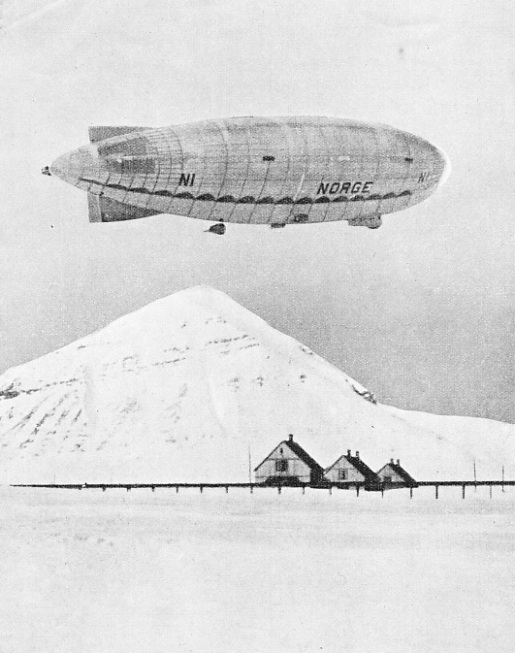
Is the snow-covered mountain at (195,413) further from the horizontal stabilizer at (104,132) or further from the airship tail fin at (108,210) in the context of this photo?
the horizontal stabilizer at (104,132)

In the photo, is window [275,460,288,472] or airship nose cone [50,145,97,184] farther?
window [275,460,288,472]

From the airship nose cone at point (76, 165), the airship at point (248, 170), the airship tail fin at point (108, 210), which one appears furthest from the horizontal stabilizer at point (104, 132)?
the airship tail fin at point (108, 210)

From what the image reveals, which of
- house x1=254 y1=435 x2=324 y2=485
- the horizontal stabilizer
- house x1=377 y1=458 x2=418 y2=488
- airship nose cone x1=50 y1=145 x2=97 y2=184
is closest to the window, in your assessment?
house x1=254 y1=435 x2=324 y2=485

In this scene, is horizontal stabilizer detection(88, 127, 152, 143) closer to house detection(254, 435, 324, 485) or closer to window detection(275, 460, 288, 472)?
house detection(254, 435, 324, 485)

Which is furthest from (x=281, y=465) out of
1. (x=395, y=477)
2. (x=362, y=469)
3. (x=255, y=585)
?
(x=255, y=585)

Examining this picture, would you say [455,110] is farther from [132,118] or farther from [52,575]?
[52,575]

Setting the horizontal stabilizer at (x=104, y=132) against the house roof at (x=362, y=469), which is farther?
the house roof at (x=362, y=469)

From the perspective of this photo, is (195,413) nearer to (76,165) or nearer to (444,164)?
(444,164)
